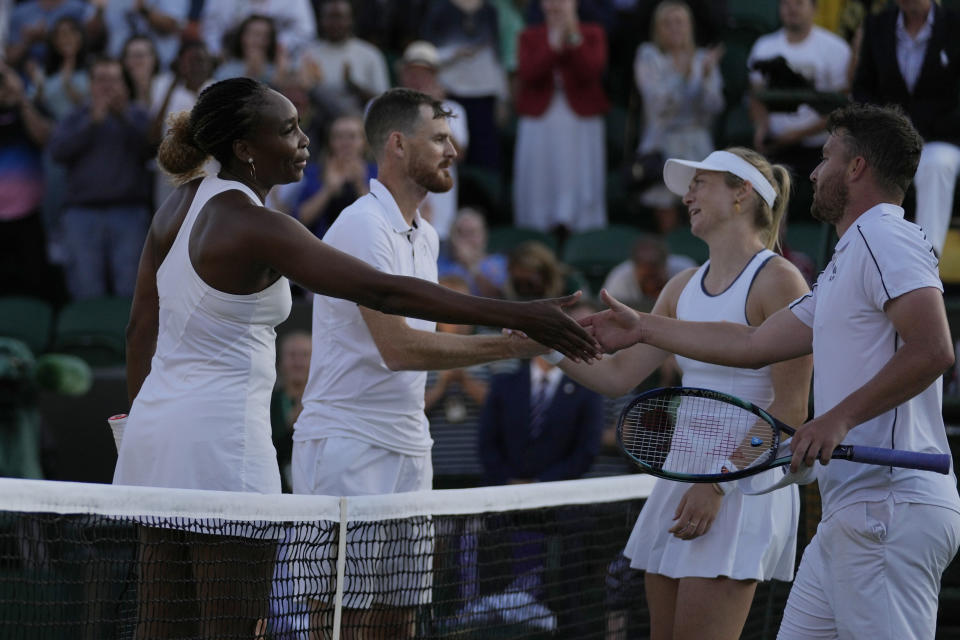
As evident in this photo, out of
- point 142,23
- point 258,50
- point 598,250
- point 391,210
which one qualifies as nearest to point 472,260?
point 598,250

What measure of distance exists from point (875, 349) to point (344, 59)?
762 centimetres

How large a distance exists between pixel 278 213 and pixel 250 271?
18cm

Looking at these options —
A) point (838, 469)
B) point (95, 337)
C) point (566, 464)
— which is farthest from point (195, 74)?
point (838, 469)

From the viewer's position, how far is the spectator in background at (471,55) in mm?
10781

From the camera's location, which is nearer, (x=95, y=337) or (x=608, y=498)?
(x=608, y=498)

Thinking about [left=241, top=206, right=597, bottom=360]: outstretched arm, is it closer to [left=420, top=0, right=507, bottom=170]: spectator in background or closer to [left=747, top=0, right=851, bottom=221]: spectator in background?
[left=747, top=0, right=851, bottom=221]: spectator in background

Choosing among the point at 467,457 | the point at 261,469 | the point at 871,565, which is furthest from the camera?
the point at 467,457

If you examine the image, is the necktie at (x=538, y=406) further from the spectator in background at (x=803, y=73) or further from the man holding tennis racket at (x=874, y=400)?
the man holding tennis racket at (x=874, y=400)

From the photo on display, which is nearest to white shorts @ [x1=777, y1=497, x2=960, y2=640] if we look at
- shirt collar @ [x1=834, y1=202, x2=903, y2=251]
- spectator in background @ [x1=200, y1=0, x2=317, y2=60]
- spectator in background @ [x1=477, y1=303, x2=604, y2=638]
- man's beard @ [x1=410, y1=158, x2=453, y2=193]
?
shirt collar @ [x1=834, y1=202, x2=903, y2=251]

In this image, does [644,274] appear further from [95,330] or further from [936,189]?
[95,330]

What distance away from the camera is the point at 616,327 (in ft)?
14.5

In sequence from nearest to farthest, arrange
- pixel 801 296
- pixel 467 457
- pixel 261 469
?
pixel 261 469, pixel 801 296, pixel 467 457

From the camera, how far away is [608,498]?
514 cm

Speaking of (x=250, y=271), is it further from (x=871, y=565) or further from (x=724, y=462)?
(x=871, y=565)
